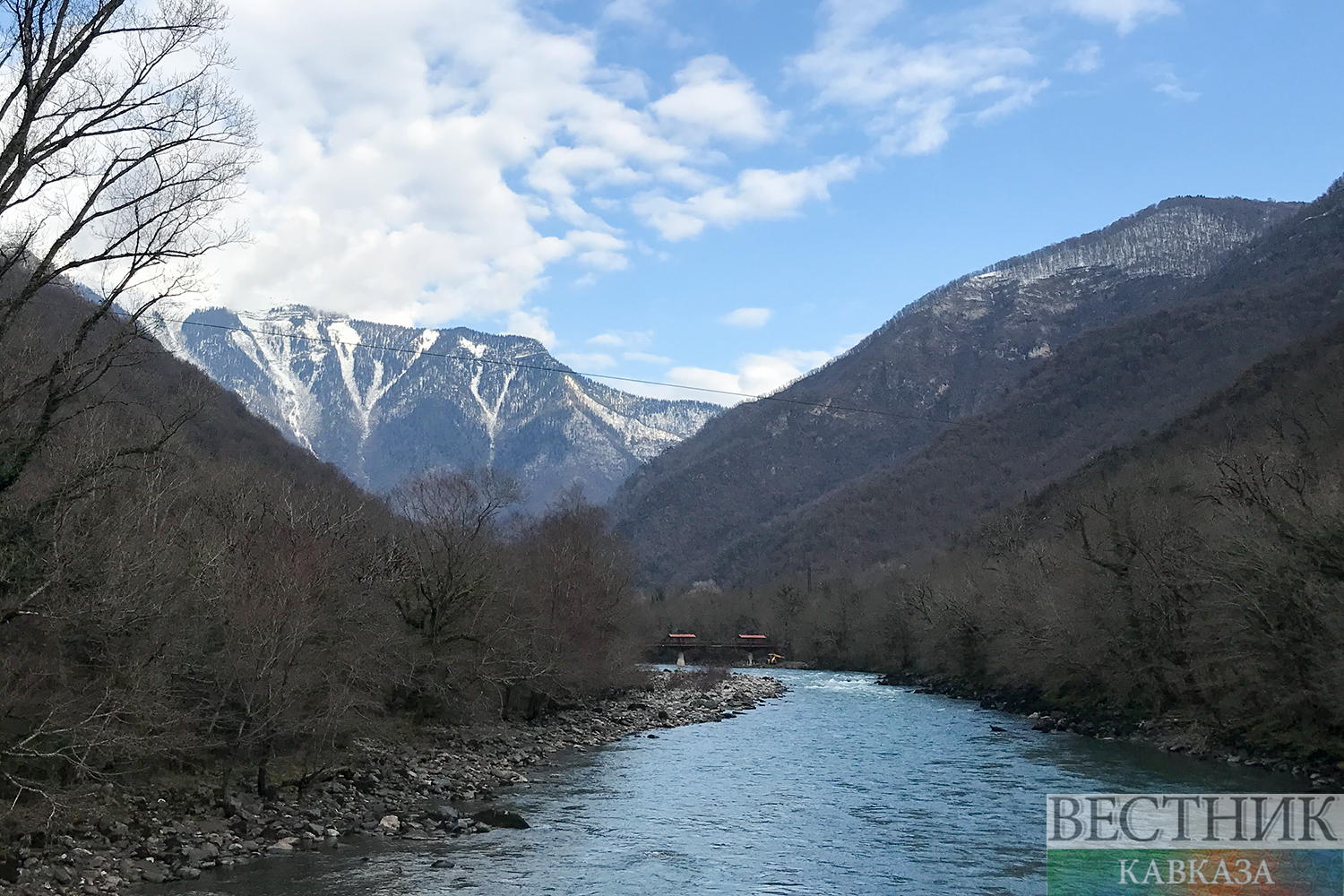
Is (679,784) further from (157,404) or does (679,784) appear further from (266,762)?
(157,404)

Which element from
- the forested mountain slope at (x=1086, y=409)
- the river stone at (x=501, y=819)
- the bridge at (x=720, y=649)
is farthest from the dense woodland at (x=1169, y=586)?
the river stone at (x=501, y=819)

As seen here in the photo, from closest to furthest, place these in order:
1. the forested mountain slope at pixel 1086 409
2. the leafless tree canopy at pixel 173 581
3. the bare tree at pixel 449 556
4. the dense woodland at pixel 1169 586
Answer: the leafless tree canopy at pixel 173 581, the dense woodland at pixel 1169 586, the bare tree at pixel 449 556, the forested mountain slope at pixel 1086 409

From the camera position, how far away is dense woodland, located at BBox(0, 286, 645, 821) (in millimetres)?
15258

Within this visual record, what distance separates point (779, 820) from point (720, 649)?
95709mm

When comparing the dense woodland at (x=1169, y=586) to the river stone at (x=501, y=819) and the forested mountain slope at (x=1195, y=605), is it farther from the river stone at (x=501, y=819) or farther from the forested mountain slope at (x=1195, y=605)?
the river stone at (x=501, y=819)


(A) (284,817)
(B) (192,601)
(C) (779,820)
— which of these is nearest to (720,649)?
(C) (779,820)

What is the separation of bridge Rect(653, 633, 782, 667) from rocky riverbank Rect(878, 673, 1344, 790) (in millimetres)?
53950

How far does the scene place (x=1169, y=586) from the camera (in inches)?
1628

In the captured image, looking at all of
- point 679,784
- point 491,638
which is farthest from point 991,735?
point 491,638

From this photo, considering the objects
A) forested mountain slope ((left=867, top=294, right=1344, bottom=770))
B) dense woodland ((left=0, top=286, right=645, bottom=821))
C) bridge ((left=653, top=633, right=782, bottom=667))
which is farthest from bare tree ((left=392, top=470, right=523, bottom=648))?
bridge ((left=653, top=633, right=782, bottom=667))

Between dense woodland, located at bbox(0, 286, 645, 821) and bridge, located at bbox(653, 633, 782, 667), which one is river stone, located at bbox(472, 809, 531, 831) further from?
bridge, located at bbox(653, 633, 782, 667)

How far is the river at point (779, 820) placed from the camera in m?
19.0

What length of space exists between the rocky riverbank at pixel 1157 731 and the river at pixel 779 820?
2.82ft

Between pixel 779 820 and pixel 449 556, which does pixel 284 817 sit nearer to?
pixel 779 820
